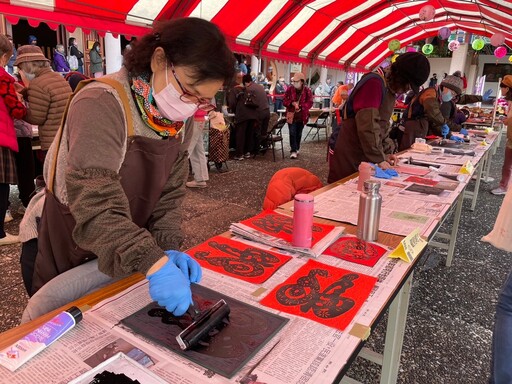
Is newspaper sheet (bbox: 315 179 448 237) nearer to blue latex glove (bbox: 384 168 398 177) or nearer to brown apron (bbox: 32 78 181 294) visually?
blue latex glove (bbox: 384 168 398 177)

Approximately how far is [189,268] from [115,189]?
29cm

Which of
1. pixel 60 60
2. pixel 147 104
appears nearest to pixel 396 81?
pixel 147 104

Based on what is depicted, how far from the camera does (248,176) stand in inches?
219

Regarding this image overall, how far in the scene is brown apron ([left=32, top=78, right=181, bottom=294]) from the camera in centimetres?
104

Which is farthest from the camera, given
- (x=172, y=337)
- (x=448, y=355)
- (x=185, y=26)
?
(x=448, y=355)

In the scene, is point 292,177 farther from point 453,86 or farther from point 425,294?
point 453,86

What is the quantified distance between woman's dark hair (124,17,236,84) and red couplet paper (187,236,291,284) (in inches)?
21.5

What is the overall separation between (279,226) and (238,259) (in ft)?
1.04

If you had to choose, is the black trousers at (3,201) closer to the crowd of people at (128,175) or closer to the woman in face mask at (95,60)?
the crowd of people at (128,175)

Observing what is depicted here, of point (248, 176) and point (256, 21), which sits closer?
point (248, 176)

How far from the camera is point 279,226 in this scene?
151cm

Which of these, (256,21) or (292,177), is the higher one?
(256,21)

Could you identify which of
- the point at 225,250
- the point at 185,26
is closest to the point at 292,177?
the point at 225,250

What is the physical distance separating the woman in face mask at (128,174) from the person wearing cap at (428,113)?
3420mm
